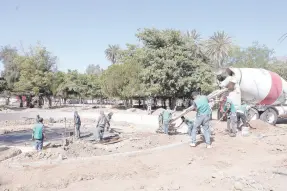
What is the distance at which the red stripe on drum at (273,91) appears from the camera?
15.7 m

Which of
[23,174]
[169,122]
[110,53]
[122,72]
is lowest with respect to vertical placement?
[23,174]

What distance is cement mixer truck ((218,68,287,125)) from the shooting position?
14.7 m

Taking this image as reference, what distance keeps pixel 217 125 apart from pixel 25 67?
3238cm

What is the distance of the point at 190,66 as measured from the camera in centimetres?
3347

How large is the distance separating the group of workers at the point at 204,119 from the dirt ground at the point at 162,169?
0.51 metres

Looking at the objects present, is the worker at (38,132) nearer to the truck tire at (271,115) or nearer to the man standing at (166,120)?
the man standing at (166,120)

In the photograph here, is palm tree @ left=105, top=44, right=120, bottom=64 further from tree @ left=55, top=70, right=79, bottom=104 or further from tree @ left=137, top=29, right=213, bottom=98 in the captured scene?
tree @ left=137, top=29, right=213, bottom=98

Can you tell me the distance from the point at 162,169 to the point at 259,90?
10.4 m

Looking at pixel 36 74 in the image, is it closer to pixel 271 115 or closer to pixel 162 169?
pixel 271 115

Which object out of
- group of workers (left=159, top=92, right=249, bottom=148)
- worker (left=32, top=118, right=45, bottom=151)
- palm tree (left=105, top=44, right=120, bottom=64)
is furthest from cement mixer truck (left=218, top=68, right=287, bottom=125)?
palm tree (left=105, top=44, right=120, bottom=64)

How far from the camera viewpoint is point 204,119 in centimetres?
829

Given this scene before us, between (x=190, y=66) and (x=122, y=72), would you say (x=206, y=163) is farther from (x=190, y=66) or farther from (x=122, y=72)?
(x=122, y=72)

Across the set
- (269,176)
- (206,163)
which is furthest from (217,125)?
(269,176)

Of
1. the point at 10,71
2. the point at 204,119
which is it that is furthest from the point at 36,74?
the point at 204,119
